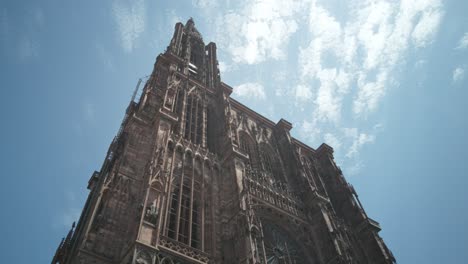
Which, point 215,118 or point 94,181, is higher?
point 215,118

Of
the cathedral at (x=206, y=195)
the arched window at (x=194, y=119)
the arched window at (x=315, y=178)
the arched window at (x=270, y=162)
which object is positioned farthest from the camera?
the arched window at (x=315, y=178)

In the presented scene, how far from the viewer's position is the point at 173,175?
1870 centimetres

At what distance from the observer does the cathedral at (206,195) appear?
1438cm

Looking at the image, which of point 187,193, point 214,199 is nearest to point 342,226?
point 214,199

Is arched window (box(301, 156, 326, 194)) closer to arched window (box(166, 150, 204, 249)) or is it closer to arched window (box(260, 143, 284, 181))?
arched window (box(260, 143, 284, 181))

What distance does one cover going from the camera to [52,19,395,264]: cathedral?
14.4 meters

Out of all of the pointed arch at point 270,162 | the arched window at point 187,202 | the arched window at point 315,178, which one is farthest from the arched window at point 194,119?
the arched window at point 315,178

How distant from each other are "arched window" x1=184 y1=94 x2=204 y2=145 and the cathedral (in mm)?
90

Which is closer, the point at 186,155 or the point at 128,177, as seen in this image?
the point at 128,177

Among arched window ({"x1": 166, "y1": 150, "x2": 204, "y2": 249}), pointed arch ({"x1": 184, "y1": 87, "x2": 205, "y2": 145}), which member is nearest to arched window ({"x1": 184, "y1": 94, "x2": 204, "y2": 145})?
pointed arch ({"x1": 184, "y1": 87, "x2": 205, "y2": 145})

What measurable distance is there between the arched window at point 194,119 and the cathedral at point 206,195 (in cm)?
9

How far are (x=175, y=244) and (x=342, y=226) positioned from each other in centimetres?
1447

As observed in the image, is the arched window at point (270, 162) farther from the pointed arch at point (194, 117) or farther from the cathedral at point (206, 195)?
the pointed arch at point (194, 117)

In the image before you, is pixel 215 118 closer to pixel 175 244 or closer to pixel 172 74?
pixel 172 74
